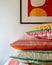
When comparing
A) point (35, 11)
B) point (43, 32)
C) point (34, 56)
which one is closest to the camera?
point (34, 56)

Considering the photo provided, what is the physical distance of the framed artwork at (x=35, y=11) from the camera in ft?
5.83

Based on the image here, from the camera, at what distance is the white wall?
72.7 inches

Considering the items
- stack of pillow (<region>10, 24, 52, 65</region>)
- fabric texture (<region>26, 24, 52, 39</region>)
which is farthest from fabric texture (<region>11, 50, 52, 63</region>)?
fabric texture (<region>26, 24, 52, 39</region>)

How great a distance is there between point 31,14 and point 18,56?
3.54 ft

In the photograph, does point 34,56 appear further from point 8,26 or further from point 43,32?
point 8,26

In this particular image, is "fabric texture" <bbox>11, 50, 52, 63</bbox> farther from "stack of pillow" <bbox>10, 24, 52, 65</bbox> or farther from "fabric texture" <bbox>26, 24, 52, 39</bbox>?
"fabric texture" <bbox>26, 24, 52, 39</bbox>

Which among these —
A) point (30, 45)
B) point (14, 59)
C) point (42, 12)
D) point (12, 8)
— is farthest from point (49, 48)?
point (12, 8)

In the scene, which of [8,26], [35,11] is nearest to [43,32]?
[35,11]

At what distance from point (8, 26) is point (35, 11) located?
0.42 metres

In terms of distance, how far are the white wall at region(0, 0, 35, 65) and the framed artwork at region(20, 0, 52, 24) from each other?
7cm

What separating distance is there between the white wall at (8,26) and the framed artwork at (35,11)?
72 millimetres

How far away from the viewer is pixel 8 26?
1.86 metres

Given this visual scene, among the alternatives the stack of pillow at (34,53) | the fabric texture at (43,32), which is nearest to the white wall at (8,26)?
the fabric texture at (43,32)

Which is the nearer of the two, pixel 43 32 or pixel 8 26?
pixel 43 32
